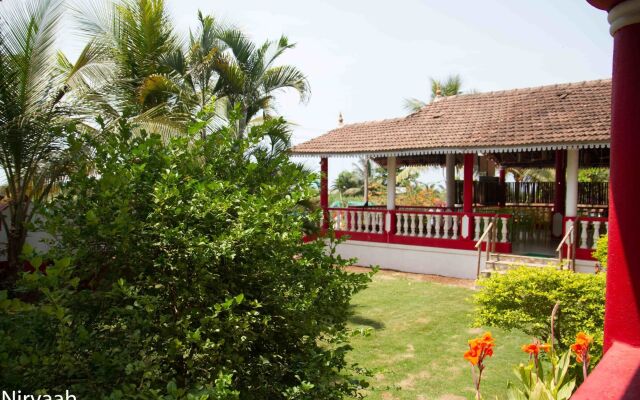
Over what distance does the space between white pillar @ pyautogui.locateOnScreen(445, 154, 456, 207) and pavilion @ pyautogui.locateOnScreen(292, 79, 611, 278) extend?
39 millimetres

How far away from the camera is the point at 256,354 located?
2.51 meters

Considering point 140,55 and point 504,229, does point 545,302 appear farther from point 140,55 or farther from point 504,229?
point 140,55

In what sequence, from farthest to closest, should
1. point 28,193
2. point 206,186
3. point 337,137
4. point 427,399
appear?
point 337,137 < point 28,193 < point 427,399 < point 206,186

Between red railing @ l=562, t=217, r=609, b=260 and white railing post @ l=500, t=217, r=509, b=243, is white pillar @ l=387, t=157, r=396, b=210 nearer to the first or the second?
white railing post @ l=500, t=217, r=509, b=243

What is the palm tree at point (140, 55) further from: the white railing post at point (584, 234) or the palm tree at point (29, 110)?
the white railing post at point (584, 234)

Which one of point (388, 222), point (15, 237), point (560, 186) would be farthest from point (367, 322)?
point (560, 186)

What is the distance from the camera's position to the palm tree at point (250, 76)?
11.0 m

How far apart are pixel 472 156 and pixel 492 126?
33.6 inches

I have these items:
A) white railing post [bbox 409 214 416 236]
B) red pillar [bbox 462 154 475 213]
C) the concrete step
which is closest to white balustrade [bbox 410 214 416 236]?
white railing post [bbox 409 214 416 236]

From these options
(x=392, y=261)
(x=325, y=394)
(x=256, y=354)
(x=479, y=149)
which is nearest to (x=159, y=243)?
(x=256, y=354)

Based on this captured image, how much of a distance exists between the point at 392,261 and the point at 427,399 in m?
7.83

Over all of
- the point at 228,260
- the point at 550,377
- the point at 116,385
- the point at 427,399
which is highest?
the point at 228,260

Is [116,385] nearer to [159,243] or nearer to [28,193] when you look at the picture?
[159,243]

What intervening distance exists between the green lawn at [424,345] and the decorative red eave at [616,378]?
1.08m
